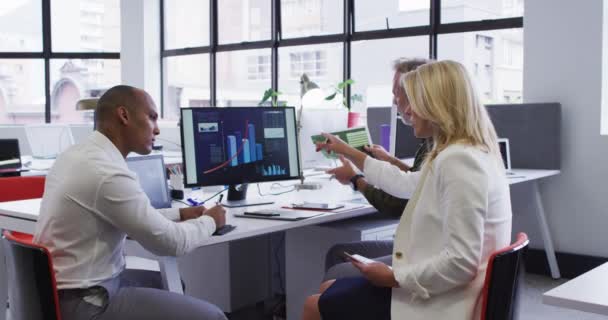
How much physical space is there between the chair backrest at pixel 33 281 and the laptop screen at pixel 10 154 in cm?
287

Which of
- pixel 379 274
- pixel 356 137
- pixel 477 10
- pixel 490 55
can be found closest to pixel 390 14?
pixel 477 10

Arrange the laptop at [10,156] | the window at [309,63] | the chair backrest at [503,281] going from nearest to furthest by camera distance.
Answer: the chair backrest at [503,281]
the laptop at [10,156]
the window at [309,63]

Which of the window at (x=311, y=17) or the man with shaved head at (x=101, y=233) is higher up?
the window at (x=311, y=17)

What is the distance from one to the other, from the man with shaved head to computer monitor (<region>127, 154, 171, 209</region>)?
0.59 meters

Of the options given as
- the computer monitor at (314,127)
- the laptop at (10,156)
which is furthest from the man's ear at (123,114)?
the laptop at (10,156)

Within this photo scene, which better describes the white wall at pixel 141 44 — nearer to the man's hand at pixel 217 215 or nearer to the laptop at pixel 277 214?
the laptop at pixel 277 214

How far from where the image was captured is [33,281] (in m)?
1.60

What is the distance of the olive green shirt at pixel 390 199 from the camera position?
227 cm

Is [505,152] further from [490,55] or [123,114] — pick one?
[123,114]

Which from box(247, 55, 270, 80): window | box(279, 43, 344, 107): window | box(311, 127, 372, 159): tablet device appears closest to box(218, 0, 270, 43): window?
box(247, 55, 270, 80): window

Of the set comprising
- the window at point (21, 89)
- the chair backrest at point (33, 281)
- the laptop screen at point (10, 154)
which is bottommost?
the chair backrest at point (33, 281)

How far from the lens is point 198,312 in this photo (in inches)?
68.3

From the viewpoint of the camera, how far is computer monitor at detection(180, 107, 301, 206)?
2.55 meters

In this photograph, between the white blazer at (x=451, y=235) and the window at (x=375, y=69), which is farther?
the window at (x=375, y=69)
